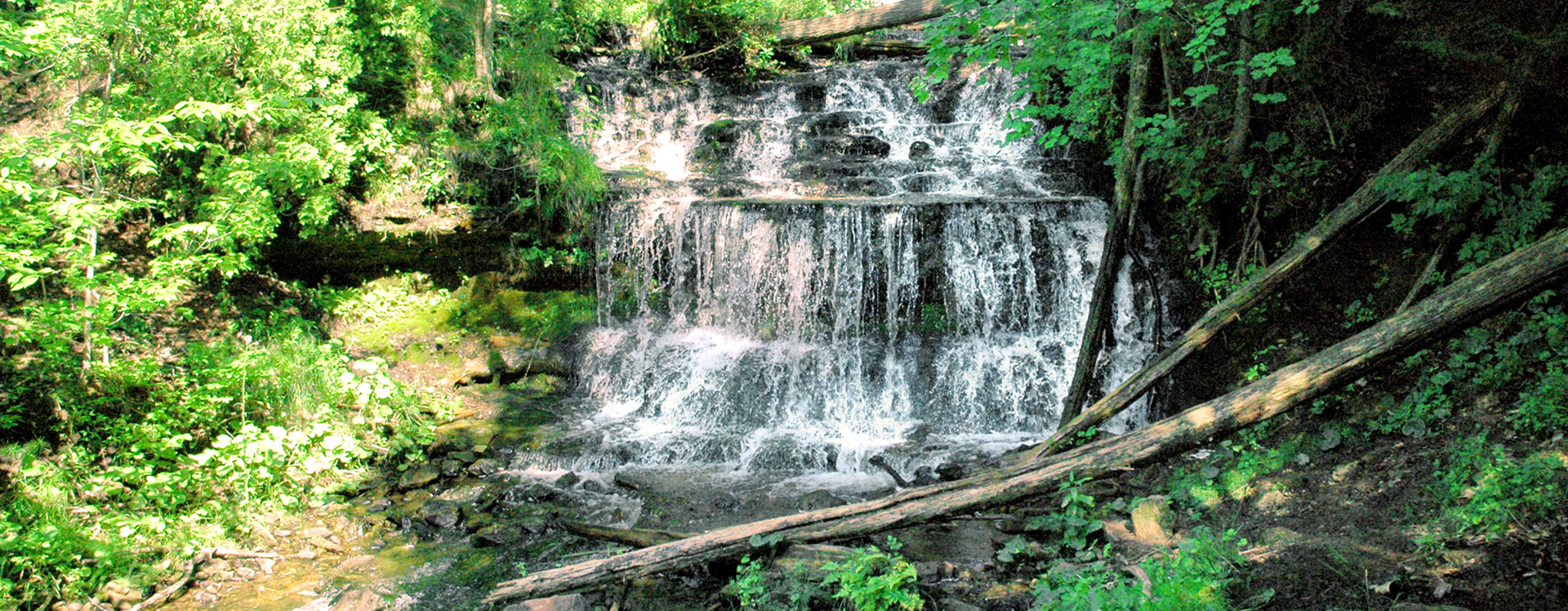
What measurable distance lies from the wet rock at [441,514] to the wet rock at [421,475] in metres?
0.41

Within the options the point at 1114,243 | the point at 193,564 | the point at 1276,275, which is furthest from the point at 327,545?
the point at 1276,275

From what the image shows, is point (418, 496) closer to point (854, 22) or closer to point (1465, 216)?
point (1465, 216)

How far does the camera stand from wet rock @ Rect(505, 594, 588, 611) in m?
3.79

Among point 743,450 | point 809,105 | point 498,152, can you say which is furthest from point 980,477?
point 809,105

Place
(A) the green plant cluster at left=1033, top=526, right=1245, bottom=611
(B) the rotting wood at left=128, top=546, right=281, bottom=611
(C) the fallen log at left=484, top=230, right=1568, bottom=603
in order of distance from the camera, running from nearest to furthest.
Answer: (A) the green plant cluster at left=1033, top=526, right=1245, bottom=611 < (C) the fallen log at left=484, top=230, right=1568, bottom=603 < (B) the rotting wood at left=128, top=546, right=281, bottom=611

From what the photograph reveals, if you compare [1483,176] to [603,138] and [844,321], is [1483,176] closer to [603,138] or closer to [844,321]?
[844,321]

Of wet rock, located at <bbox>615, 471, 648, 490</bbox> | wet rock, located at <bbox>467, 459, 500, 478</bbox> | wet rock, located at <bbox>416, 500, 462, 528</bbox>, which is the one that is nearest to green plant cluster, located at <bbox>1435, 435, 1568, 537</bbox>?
wet rock, located at <bbox>615, 471, 648, 490</bbox>

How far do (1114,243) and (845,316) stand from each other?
9.56 feet

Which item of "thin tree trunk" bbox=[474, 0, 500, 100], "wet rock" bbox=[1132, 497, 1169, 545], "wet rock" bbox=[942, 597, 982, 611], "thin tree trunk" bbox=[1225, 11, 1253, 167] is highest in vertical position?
"thin tree trunk" bbox=[474, 0, 500, 100]

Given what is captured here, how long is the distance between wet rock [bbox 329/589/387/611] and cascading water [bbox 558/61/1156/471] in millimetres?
2398

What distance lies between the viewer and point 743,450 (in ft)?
22.8

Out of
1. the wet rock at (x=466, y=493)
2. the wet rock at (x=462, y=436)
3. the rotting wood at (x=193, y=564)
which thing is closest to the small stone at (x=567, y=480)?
the wet rock at (x=466, y=493)

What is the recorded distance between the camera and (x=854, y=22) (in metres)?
13.2

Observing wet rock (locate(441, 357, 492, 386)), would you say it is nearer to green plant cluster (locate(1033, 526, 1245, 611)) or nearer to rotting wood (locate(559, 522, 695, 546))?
rotting wood (locate(559, 522, 695, 546))
